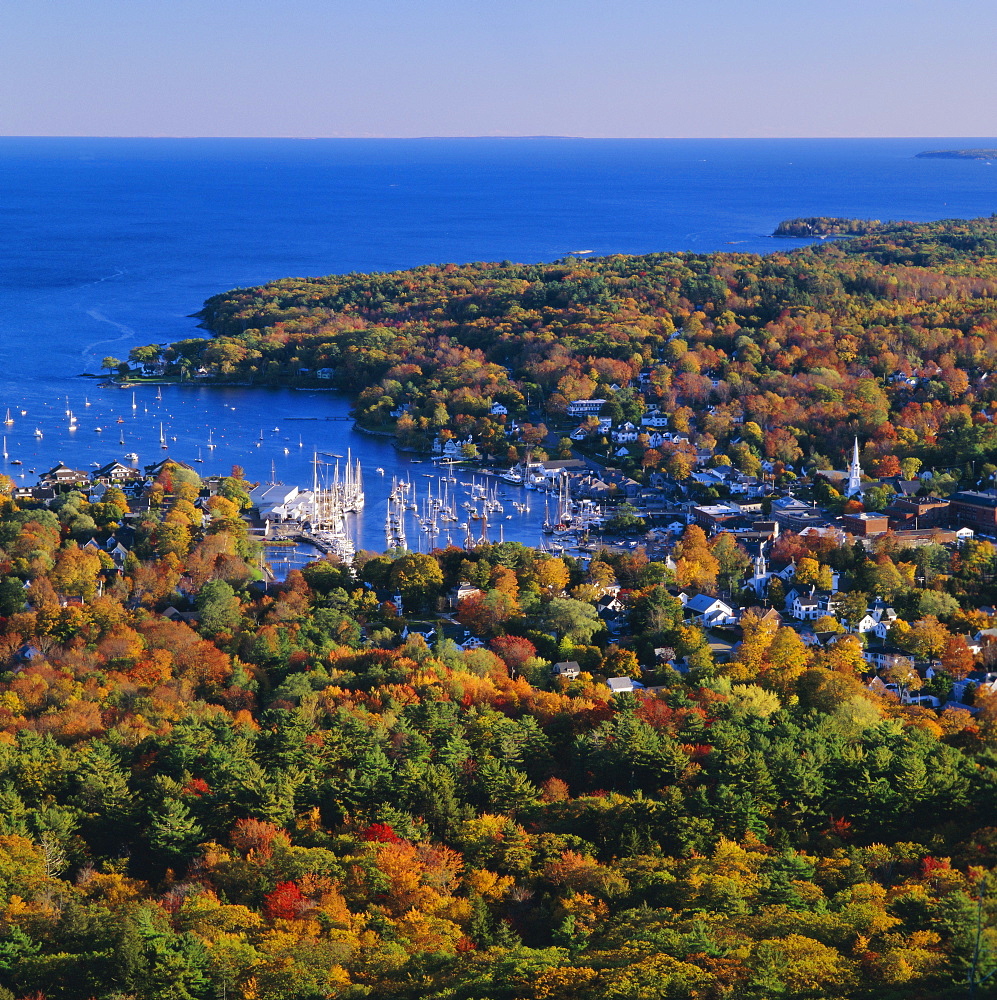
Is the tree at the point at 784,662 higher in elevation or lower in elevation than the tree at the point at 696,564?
lower

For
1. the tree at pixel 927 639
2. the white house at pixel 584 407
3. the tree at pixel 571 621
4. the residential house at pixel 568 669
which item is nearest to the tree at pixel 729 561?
the tree at pixel 571 621

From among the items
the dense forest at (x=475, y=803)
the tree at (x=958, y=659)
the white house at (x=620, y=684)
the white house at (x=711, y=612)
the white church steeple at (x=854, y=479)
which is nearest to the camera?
the dense forest at (x=475, y=803)

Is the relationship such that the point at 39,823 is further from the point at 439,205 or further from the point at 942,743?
the point at 439,205

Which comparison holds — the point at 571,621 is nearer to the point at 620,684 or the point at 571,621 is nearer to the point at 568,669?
the point at 568,669

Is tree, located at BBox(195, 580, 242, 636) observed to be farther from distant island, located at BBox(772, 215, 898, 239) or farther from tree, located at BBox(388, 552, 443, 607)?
distant island, located at BBox(772, 215, 898, 239)

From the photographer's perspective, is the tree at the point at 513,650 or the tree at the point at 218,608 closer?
the tree at the point at 513,650

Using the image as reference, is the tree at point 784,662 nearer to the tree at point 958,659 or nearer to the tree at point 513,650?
the tree at point 958,659

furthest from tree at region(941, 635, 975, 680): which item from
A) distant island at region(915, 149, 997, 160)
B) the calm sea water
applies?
distant island at region(915, 149, 997, 160)
